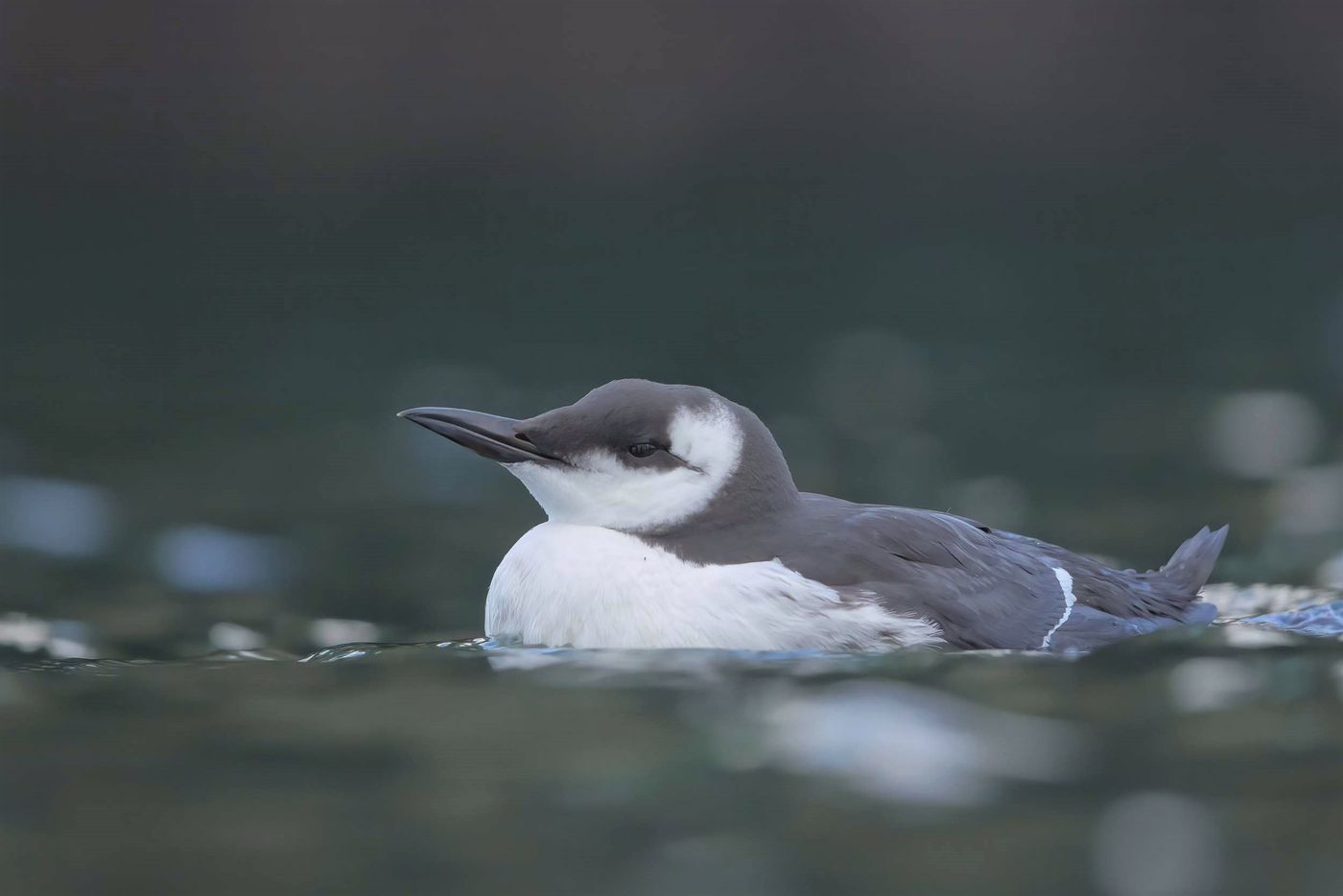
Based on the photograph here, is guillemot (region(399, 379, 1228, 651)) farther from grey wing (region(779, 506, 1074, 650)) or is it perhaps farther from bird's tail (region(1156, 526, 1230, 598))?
bird's tail (region(1156, 526, 1230, 598))

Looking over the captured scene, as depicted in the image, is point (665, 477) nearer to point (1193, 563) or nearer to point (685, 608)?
point (685, 608)

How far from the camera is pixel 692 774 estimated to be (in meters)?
3.77

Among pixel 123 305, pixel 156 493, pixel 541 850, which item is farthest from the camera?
pixel 123 305

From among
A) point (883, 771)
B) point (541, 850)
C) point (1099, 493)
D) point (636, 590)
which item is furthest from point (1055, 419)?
point (541, 850)

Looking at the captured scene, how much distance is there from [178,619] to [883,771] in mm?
2944

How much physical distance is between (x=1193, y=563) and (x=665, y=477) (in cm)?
185

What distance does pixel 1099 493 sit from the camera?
775 cm

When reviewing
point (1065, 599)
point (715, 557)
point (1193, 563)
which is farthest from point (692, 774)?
point (1193, 563)

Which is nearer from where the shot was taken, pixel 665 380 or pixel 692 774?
pixel 692 774

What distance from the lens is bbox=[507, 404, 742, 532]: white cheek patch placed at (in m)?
5.07

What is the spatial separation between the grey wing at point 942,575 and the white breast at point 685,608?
2.5 inches

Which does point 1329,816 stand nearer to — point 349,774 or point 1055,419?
point 349,774

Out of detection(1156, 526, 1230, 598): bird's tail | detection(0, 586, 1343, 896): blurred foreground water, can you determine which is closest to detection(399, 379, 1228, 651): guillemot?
detection(0, 586, 1343, 896): blurred foreground water

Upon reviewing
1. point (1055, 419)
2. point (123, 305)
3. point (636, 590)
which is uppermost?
point (123, 305)
